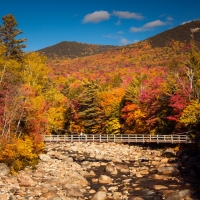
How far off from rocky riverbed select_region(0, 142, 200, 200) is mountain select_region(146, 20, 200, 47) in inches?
5103

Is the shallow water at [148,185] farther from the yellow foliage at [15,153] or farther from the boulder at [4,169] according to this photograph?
the boulder at [4,169]

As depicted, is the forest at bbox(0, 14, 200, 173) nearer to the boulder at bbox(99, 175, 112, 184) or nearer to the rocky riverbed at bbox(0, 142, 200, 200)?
the rocky riverbed at bbox(0, 142, 200, 200)

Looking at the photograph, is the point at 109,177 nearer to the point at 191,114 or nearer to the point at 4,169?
the point at 4,169

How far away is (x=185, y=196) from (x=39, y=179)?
10.8 m

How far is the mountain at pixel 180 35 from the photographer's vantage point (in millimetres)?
154000

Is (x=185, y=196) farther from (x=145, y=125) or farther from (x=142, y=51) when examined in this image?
(x=142, y=51)

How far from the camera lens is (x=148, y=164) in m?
27.7

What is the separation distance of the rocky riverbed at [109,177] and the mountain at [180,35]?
129609 mm

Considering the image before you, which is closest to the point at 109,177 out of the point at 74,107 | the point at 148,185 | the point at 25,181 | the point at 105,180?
the point at 105,180

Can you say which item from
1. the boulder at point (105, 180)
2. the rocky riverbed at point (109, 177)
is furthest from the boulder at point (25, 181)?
the boulder at point (105, 180)

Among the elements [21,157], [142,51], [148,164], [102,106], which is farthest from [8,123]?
[142,51]

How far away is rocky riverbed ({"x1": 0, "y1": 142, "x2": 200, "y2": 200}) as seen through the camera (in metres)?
17.7

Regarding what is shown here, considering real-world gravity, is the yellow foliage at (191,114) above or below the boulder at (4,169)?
above

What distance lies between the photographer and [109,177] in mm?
22297
